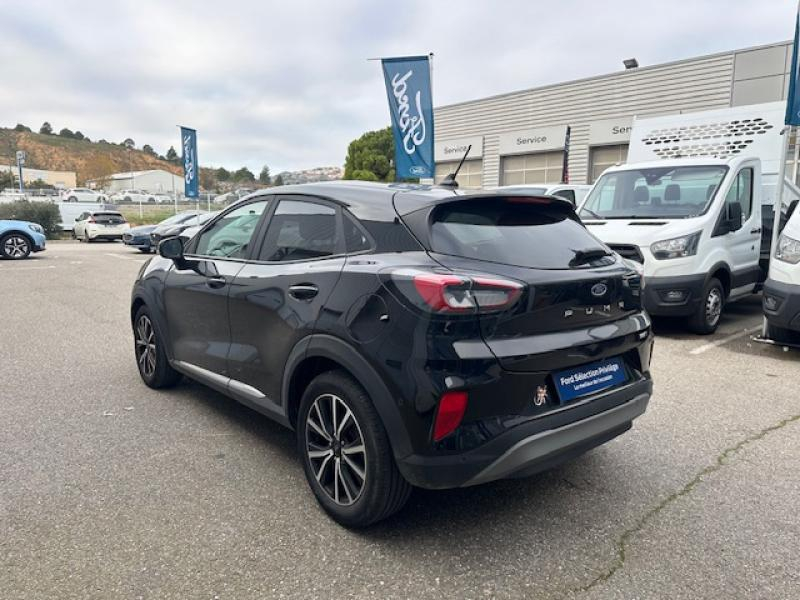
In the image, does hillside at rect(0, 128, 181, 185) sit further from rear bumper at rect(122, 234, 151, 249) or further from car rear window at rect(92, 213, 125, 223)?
rear bumper at rect(122, 234, 151, 249)

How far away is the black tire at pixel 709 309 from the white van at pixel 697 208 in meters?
0.01

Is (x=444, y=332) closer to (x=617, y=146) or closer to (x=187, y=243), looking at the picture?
(x=187, y=243)

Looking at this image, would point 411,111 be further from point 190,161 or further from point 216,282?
point 190,161

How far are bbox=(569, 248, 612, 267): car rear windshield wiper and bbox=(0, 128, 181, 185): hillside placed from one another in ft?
440

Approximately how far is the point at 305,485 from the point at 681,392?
3.26 m

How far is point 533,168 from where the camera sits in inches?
1085

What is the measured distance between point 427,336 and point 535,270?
646 mm

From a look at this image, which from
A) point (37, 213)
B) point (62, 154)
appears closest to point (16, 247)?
point (37, 213)

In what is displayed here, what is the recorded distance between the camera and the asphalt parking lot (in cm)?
242

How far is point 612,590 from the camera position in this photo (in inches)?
93.0

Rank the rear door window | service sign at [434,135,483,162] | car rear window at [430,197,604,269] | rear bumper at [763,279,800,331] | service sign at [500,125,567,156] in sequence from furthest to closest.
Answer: service sign at [434,135,483,162], service sign at [500,125,567,156], rear bumper at [763,279,800,331], the rear door window, car rear window at [430,197,604,269]

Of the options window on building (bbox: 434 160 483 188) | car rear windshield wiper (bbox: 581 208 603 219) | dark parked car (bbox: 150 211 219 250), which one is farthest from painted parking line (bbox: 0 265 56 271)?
window on building (bbox: 434 160 483 188)

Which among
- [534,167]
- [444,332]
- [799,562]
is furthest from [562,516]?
[534,167]

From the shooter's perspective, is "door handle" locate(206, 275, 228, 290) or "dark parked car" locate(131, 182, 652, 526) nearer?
"dark parked car" locate(131, 182, 652, 526)
